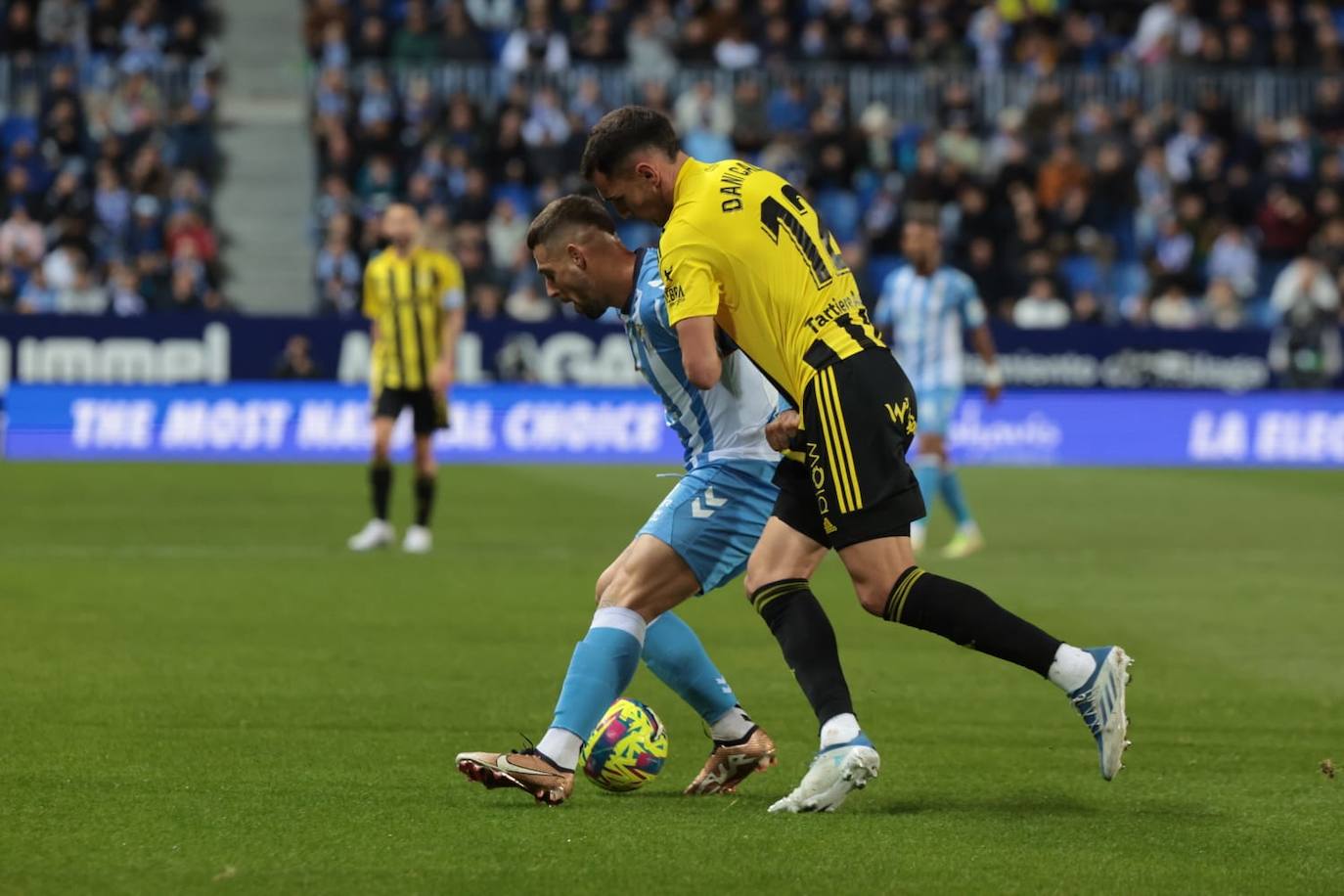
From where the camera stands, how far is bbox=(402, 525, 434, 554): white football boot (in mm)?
13594

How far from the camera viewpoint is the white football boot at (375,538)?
13.7 m

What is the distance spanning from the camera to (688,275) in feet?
18.7

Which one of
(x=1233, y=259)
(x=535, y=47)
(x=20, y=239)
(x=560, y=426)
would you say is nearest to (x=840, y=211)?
(x=535, y=47)

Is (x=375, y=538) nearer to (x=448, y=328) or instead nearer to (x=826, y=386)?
(x=448, y=328)

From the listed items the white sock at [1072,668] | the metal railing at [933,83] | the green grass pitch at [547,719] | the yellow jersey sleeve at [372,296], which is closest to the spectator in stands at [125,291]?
the metal railing at [933,83]

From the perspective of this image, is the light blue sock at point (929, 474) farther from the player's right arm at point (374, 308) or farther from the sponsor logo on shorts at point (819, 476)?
the sponsor logo on shorts at point (819, 476)

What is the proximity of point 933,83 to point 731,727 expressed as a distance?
2330cm

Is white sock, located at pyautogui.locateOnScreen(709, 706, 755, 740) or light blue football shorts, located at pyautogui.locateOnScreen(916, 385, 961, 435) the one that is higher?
light blue football shorts, located at pyautogui.locateOnScreen(916, 385, 961, 435)

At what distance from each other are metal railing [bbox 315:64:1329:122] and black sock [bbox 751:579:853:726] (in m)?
21.7

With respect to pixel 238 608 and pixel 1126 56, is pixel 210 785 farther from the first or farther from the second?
pixel 1126 56

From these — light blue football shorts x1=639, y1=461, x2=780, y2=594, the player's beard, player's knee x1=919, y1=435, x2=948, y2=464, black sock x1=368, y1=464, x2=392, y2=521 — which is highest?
the player's beard

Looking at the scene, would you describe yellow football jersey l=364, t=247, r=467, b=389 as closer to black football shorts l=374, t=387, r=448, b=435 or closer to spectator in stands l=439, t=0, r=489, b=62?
black football shorts l=374, t=387, r=448, b=435

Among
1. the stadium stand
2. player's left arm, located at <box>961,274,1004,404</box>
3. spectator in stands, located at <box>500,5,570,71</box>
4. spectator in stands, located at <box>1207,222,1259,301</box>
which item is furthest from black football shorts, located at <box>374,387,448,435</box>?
spectator in stands, located at <box>1207,222,1259,301</box>

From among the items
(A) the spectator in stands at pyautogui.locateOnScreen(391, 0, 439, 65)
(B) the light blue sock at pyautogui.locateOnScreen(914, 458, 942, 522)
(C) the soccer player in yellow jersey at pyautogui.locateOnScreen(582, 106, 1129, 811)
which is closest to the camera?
(C) the soccer player in yellow jersey at pyautogui.locateOnScreen(582, 106, 1129, 811)
